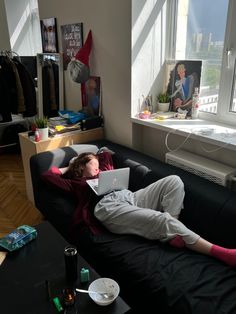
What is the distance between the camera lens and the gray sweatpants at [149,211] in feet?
4.93

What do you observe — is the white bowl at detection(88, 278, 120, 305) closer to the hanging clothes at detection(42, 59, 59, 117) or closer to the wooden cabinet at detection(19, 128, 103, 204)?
the wooden cabinet at detection(19, 128, 103, 204)

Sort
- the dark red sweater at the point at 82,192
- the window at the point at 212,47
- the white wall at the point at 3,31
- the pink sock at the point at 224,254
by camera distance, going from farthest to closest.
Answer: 1. the white wall at the point at 3,31
2. the window at the point at 212,47
3. the dark red sweater at the point at 82,192
4. the pink sock at the point at 224,254

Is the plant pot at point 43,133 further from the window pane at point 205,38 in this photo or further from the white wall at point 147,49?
the window pane at point 205,38

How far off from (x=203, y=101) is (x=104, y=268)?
1.46 metres

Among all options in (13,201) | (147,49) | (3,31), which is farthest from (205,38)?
(3,31)

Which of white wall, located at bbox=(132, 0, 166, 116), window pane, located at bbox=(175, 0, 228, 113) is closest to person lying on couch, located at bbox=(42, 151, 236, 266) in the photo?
white wall, located at bbox=(132, 0, 166, 116)

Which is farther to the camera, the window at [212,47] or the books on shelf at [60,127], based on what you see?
the books on shelf at [60,127]

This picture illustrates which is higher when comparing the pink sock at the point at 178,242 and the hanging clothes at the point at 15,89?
the hanging clothes at the point at 15,89

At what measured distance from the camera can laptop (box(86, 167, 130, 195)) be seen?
1742mm

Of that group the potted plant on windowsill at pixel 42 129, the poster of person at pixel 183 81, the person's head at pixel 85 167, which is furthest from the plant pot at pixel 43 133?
the poster of person at pixel 183 81

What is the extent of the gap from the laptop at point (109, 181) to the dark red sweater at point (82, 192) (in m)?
0.05

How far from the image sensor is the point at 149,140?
2.46m

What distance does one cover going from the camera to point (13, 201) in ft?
8.75

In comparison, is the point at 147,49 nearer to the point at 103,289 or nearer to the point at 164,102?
the point at 164,102
